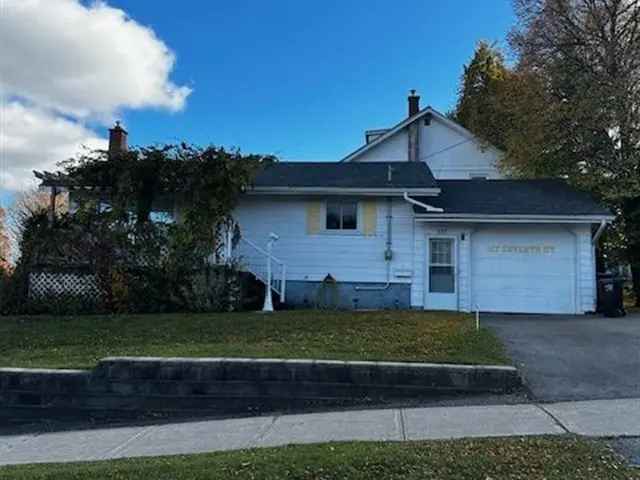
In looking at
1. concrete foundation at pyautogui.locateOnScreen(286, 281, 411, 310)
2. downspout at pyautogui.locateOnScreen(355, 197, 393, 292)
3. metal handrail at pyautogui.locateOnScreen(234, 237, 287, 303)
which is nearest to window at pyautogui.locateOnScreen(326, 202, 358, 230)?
downspout at pyautogui.locateOnScreen(355, 197, 393, 292)

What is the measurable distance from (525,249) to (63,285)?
1168 centimetres

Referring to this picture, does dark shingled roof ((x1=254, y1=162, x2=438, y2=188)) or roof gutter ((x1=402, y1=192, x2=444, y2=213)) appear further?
dark shingled roof ((x1=254, y1=162, x2=438, y2=188))

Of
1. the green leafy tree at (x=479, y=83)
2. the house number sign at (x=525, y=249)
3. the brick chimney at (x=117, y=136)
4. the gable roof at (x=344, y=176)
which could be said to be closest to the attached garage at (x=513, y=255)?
the house number sign at (x=525, y=249)

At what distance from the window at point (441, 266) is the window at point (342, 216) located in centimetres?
216

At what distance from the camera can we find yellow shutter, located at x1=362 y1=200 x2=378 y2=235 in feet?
52.7

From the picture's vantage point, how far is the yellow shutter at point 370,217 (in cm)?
1608

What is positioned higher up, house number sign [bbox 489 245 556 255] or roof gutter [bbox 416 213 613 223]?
roof gutter [bbox 416 213 613 223]

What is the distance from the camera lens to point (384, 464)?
4.77 metres

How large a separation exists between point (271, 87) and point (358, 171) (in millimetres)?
4885

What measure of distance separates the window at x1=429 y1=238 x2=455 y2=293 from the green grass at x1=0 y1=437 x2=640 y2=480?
10523 millimetres

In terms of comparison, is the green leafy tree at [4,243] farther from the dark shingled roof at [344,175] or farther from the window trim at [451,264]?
the window trim at [451,264]

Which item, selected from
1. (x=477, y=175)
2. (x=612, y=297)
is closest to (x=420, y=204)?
(x=612, y=297)

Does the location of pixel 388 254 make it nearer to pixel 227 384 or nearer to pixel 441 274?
pixel 441 274

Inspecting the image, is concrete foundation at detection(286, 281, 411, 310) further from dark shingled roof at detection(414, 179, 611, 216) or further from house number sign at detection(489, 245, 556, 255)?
house number sign at detection(489, 245, 556, 255)
